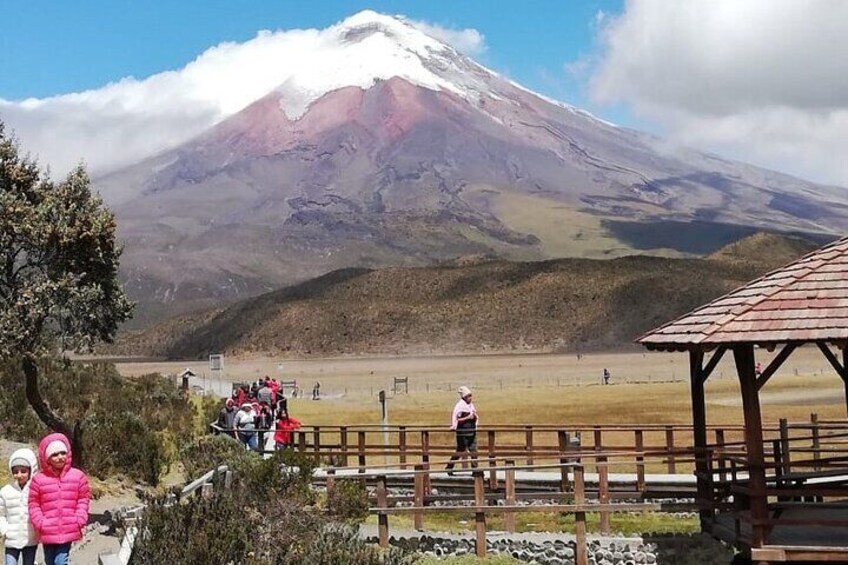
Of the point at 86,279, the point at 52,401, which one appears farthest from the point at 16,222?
the point at 52,401

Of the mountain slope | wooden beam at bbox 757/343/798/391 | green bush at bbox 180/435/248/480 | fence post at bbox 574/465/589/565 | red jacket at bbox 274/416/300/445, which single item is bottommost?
fence post at bbox 574/465/589/565

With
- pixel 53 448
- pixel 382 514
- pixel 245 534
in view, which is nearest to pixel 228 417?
pixel 382 514

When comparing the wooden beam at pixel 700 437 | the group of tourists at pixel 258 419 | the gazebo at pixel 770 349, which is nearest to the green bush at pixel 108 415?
the group of tourists at pixel 258 419

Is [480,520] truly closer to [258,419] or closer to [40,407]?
[40,407]

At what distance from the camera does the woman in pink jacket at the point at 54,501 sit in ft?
30.3

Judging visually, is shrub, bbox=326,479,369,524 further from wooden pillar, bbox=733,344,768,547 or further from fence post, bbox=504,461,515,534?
wooden pillar, bbox=733,344,768,547

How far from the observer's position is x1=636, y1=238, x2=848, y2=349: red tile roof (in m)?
12.9

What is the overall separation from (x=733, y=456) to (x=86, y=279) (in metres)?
10.2

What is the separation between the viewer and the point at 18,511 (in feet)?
30.8

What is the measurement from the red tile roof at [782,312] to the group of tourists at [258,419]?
8207 millimetres

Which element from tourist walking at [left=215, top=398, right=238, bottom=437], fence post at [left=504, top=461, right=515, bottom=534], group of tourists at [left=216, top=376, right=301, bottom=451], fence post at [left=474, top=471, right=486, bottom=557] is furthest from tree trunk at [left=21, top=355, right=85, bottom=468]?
fence post at [left=504, top=461, right=515, bottom=534]

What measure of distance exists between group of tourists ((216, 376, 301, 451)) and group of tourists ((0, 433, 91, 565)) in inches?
382

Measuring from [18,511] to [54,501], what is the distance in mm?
391

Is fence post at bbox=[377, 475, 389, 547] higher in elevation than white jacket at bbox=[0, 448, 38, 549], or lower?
lower
